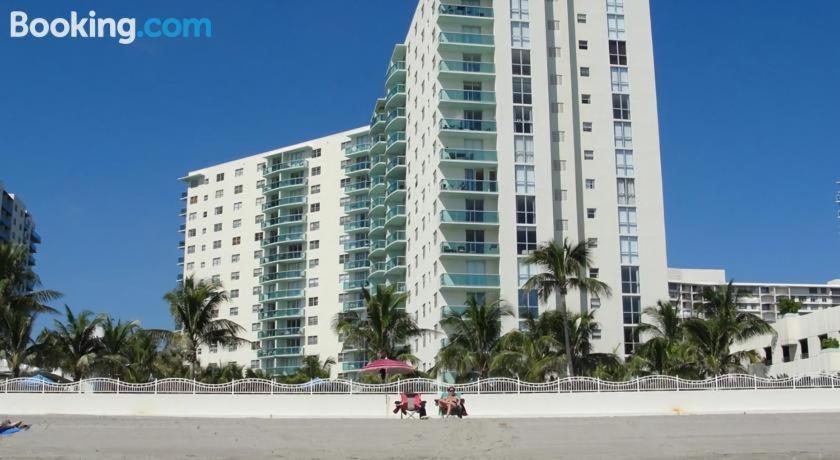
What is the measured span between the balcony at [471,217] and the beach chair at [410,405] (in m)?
33.8

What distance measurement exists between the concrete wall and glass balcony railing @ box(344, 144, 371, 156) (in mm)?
67659

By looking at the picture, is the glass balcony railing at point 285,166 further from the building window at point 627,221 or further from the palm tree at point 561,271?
the palm tree at point 561,271

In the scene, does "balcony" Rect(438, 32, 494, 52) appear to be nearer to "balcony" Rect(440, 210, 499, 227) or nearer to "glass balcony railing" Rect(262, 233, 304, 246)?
"balcony" Rect(440, 210, 499, 227)

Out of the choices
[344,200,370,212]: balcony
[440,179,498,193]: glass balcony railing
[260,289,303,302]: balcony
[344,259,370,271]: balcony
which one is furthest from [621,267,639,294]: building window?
[260,289,303,302]: balcony

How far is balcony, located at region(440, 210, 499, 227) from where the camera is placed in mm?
72375

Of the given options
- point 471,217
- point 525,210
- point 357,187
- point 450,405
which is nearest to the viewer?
point 450,405

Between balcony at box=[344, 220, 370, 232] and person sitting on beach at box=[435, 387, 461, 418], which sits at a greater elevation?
balcony at box=[344, 220, 370, 232]

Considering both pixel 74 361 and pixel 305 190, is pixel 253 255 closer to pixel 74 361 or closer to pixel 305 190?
pixel 305 190

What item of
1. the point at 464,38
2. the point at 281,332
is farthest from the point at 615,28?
the point at 281,332

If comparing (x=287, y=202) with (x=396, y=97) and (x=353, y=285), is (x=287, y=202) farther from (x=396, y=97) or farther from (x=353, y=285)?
(x=396, y=97)

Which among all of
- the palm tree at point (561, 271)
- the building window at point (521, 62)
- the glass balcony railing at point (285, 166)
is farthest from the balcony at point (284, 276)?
the palm tree at point (561, 271)

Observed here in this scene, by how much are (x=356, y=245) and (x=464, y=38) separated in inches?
1356

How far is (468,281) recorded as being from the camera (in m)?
70.8

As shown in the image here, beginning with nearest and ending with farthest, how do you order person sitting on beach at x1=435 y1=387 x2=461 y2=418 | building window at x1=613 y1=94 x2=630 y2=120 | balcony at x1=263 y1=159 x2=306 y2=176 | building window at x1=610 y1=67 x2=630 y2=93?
person sitting on beach at x1=435 y1=387 x2=461 y2=418 → building window at x1=613 y1=94 x2=630 y2=120 → building window at x1=610 y1=67 x2=630 y2=93 → balcony at x1=263 y1=159 x2=306 y2=176
